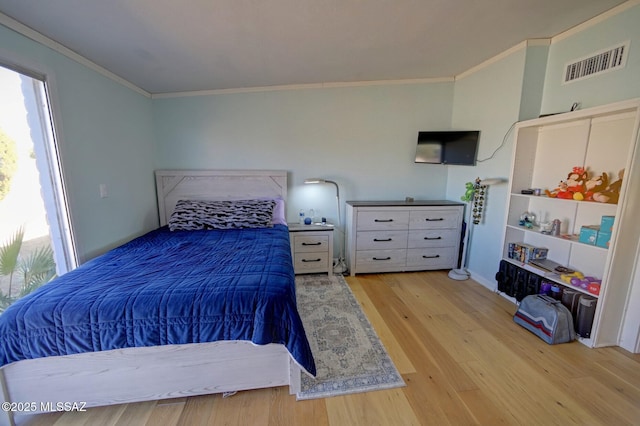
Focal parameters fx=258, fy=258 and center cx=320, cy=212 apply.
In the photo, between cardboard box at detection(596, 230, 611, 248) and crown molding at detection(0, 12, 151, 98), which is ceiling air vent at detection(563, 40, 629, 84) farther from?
crown molding at detection(0, 12, 151, 98)

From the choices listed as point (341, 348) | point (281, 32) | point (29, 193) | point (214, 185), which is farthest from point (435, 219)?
point (29, 193)

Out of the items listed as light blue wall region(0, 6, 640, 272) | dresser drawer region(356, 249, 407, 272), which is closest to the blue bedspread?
light blue wall region(0, 6, 640, 272)

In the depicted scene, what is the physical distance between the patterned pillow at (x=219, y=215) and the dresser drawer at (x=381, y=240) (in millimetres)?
1047

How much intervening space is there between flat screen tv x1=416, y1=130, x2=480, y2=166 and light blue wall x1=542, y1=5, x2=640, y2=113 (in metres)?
0.65

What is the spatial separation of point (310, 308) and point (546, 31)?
3.03 m

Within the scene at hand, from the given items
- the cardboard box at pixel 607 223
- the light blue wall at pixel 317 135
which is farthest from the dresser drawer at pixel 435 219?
the cardboard box at pixel 607 223

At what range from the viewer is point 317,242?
293 cm

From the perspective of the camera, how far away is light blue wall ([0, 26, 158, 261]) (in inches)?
69.6

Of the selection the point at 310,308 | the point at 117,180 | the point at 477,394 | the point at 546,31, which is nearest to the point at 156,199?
the point at 117,180

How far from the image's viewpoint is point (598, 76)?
6.26 ft

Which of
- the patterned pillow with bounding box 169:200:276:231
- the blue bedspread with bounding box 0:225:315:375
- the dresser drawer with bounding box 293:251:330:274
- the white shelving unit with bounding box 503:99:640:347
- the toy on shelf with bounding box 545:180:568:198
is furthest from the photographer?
the dresser drawer with bounding box 293:251:330:274

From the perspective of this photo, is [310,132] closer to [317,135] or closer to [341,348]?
[317,135]

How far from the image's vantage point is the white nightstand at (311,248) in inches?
114

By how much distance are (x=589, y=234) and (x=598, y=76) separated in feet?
3.84
